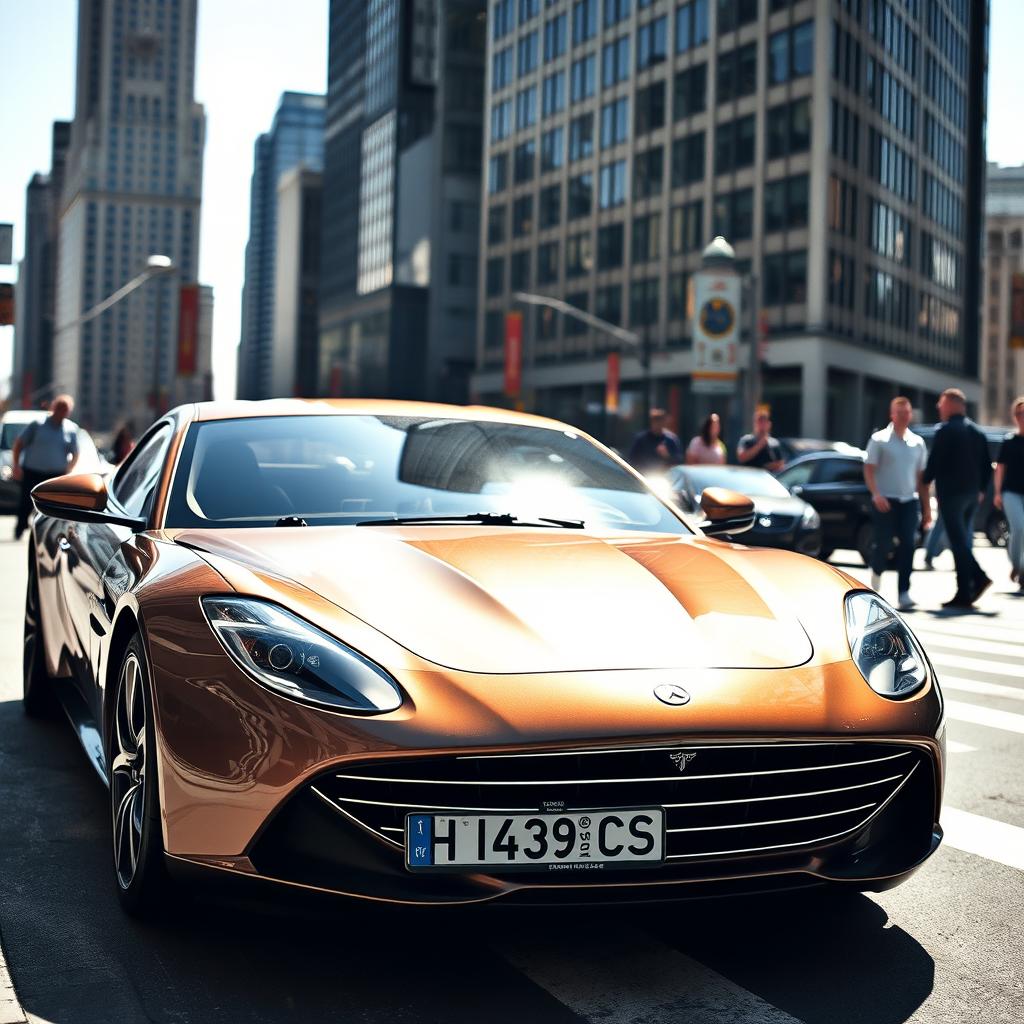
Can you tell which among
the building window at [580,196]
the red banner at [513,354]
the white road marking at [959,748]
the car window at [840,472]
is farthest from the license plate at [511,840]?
the building window at [580,196]

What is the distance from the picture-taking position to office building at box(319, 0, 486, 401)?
86625 millimetres

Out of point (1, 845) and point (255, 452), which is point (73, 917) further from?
point (255, 452)

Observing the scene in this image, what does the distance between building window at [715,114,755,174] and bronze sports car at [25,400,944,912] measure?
5432cm

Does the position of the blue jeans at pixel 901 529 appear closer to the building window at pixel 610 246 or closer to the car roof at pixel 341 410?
the car roof at pixel 341 410

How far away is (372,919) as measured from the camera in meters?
2.97

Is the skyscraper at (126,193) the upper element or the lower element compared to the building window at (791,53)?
upper

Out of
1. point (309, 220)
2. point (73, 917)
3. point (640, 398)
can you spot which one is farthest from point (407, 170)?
point (73, 917)

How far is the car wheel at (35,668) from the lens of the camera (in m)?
6.04

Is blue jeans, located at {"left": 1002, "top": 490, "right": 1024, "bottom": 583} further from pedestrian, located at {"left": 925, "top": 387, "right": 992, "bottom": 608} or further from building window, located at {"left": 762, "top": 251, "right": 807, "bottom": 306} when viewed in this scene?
building window, located at {"left": 762, "top": 251, "right": 807, "bottom": 306}

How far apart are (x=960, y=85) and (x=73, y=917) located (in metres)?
70.9

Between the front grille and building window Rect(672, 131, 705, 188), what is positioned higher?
building window Rect(672, 131, 705, 188)

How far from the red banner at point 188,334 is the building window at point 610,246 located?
18.2 m

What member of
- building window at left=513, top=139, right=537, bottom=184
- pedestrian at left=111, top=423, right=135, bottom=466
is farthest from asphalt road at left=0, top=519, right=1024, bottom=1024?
building window at left=513, top=139, right=537, bottom=184

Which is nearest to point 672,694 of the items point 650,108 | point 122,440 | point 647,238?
point 122,440
